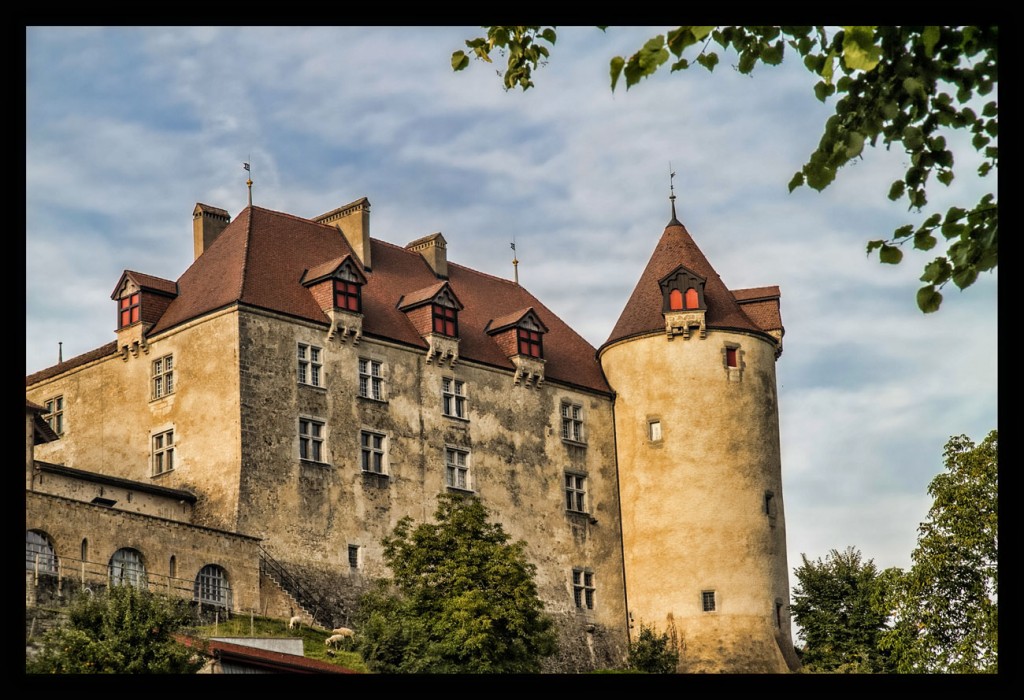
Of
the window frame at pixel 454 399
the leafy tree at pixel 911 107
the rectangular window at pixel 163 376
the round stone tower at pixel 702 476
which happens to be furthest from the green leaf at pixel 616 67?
the round stone tower at pixel 702 476

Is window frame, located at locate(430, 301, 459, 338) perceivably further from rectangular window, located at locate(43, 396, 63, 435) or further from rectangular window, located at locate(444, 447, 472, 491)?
rectangular window, located at locate(43, 396, 63, 435)

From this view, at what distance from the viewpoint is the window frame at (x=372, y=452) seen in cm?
5025

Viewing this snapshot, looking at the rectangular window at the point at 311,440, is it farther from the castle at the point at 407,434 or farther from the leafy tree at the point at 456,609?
the leafy tree at the point at 456,609

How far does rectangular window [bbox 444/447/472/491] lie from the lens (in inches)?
2074

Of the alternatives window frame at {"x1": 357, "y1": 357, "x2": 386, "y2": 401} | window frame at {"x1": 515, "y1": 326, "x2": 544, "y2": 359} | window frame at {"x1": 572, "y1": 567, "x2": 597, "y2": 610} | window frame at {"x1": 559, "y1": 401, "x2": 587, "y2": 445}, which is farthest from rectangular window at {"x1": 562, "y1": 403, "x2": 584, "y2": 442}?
window frame at {"x1": 357, "y1": 357, "x2": 386, "y2": 401}

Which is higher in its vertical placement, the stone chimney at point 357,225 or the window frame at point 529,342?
the stone chimney at point 357,225

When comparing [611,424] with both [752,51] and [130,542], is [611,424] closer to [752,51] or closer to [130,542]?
[130,542]

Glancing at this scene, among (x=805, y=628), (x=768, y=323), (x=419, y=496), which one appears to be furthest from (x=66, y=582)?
(x=768, y=323)

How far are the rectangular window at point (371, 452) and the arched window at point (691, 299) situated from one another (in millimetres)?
13451

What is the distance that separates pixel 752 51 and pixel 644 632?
150 ft

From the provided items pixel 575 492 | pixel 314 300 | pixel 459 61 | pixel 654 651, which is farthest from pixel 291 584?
pixel 459 61

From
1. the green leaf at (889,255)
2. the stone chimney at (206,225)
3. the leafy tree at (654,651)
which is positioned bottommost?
the leafy tree at (654,651)

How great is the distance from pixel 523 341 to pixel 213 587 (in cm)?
1668

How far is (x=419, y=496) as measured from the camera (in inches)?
2024
